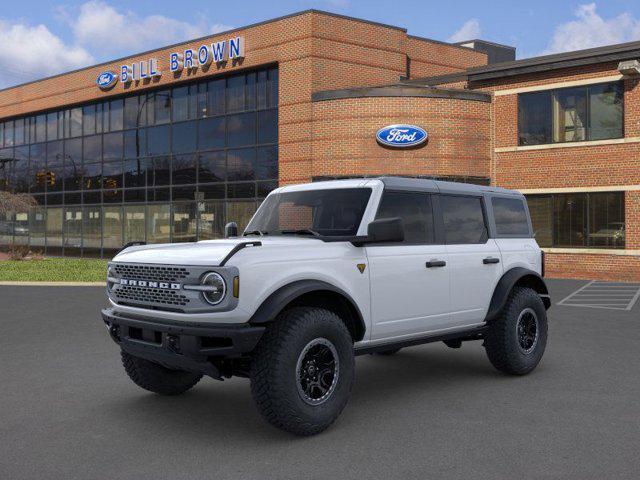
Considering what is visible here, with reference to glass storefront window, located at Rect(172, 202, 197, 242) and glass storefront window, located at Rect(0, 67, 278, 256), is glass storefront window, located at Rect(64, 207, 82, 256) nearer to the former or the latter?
glass storefront window, located at Rect(0, 67, 278, 256)

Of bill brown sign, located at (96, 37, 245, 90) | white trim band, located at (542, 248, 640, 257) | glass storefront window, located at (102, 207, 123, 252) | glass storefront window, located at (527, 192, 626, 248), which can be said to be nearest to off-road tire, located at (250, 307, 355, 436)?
white trim band, located at (542, 248, 640, 257)

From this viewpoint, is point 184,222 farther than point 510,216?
Yes

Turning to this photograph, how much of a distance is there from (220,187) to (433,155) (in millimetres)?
9512

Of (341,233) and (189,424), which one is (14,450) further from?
(341,233)

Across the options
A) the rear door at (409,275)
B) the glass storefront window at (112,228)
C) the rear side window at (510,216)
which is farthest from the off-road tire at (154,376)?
the glass storefront window at (112,228)

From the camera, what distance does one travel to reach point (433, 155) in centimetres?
2361

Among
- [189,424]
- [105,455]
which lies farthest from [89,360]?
[105,455]

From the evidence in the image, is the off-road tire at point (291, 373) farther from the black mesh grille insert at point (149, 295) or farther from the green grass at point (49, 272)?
the green grass at point (49, 272)

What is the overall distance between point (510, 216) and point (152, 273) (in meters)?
4.29

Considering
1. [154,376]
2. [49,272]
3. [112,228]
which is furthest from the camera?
[112,228]

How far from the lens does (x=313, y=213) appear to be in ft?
21.8

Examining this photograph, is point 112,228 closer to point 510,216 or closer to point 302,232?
point 510,216

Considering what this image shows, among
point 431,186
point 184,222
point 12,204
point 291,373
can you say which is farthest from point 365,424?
point 12,204

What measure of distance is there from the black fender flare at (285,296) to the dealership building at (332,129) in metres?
18.3
